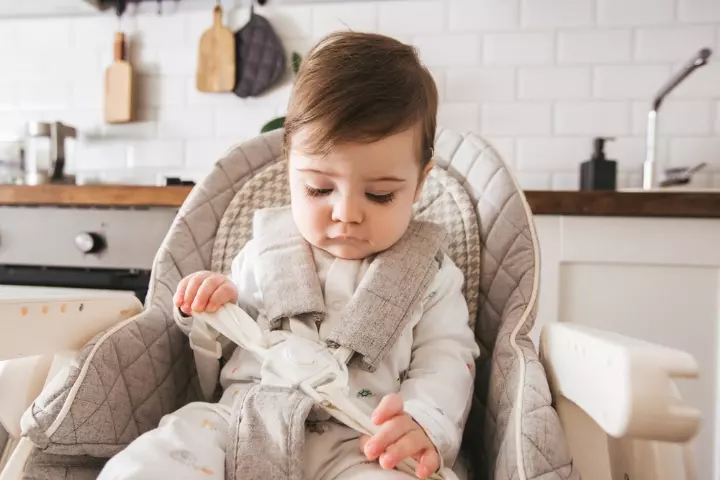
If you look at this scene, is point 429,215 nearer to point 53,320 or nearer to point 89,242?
point 53,320

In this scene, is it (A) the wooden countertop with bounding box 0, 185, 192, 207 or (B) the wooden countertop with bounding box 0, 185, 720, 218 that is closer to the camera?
(B) the wooden countertop with bounding box 0, 185, 720, 218

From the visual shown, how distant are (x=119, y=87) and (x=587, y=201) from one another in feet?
4.49

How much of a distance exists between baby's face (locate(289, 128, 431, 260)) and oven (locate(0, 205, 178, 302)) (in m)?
0.64

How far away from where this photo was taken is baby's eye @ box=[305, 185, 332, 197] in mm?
761

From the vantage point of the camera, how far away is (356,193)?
2.40 feet

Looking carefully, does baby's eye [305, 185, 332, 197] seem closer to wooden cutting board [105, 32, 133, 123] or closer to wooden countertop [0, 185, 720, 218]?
wooden countertop [0, 185, 720, 218]

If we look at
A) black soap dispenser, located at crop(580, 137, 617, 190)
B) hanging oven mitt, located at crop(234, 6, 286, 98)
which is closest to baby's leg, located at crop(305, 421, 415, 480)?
black soap dispenser, located at crop(580, 137, 617, 190)

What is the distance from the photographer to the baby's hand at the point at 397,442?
60 cm

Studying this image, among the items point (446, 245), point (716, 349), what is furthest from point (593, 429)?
point (716, 349)

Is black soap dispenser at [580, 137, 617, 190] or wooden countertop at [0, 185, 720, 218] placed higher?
black soap dispenser at [580, 137, 617, 190]

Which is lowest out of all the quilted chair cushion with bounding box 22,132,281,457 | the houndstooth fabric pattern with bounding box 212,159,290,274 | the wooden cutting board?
the quilted chair cushion with bounding box 22,132,281,457

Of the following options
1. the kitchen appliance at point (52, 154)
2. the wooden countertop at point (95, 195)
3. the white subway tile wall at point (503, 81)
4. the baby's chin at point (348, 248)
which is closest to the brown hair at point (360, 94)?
the baby's chin at point (348, 248)

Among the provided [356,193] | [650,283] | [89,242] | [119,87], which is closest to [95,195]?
[89,242]

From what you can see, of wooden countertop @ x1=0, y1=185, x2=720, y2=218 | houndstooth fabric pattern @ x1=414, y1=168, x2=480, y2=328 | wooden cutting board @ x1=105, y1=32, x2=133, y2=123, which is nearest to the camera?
houndstooth fabric pattern @ x1=414, y1=168, x2=480, y2=328
